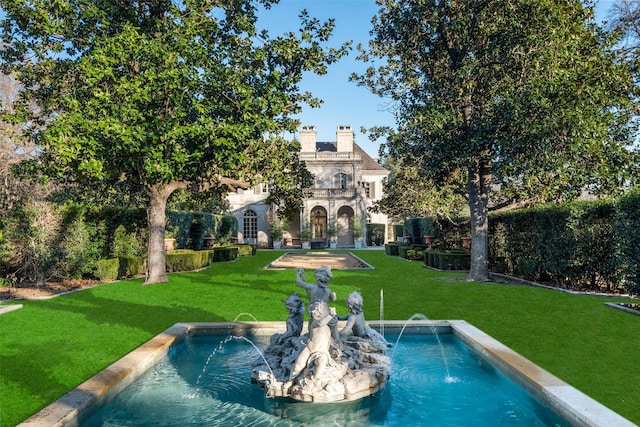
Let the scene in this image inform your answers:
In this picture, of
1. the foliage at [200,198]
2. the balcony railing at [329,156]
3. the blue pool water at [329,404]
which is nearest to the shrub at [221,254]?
the foliage at [200,198]

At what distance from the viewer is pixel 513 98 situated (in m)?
12.9

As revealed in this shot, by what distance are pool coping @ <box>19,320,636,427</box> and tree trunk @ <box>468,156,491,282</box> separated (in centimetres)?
812

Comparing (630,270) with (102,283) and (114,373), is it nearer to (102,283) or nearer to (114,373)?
(114,373)

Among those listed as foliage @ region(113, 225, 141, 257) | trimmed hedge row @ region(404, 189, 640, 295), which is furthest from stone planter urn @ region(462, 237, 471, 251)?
foliage @ region(113, 225, 141, 257)

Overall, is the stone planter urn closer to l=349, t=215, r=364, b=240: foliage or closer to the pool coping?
the pool coping

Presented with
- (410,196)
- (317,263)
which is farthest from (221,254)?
(410,196)

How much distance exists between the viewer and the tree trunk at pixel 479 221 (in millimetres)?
15805

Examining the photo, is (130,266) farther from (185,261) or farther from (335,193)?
(335,193)

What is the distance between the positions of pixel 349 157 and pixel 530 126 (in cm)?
3111

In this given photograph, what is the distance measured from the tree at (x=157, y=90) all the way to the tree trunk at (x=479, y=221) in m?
7.41

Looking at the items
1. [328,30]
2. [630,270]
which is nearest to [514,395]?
[630,270]

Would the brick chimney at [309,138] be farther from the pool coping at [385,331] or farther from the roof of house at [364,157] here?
the pool coping at [385,331]

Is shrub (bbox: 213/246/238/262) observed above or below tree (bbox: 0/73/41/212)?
below

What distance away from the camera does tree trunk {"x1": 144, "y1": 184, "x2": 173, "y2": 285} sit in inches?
614
